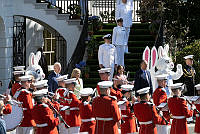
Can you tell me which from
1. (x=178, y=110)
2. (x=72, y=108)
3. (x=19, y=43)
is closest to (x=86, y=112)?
(x=72, y=108)

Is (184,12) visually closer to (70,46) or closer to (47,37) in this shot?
(70,46)

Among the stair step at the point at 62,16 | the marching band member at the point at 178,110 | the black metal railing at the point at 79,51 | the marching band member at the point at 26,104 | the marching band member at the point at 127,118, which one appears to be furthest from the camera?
the stair step at the point at 62,16

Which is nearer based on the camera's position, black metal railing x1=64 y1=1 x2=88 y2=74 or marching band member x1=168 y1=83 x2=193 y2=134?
marching band member x1=168 y1=83 x2=193 y2=134

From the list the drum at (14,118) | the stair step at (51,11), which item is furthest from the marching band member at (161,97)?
the stair step at (51,11)

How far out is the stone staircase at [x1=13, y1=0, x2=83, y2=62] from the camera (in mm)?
23953

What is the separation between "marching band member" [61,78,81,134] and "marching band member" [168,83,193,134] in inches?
79.5

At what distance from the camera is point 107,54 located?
19906 mm

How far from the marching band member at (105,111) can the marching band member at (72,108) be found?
131 centimetres

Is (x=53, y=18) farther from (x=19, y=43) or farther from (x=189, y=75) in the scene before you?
(x=189, y=75)

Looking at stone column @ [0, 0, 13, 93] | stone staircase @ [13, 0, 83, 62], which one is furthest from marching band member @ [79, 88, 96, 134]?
stone staircase @ [13, 0, 83, 62]

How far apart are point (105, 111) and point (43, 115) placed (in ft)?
3.86

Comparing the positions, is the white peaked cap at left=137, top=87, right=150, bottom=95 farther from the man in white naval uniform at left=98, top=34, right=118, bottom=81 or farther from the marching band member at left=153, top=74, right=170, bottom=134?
the man in white naval uniform at left=98, top=34, right=118, bottom=81

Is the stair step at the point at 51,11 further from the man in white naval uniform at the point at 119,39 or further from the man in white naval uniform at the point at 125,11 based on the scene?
the man in white naval uniform at the point at 119,39

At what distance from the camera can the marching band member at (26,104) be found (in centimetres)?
1471
